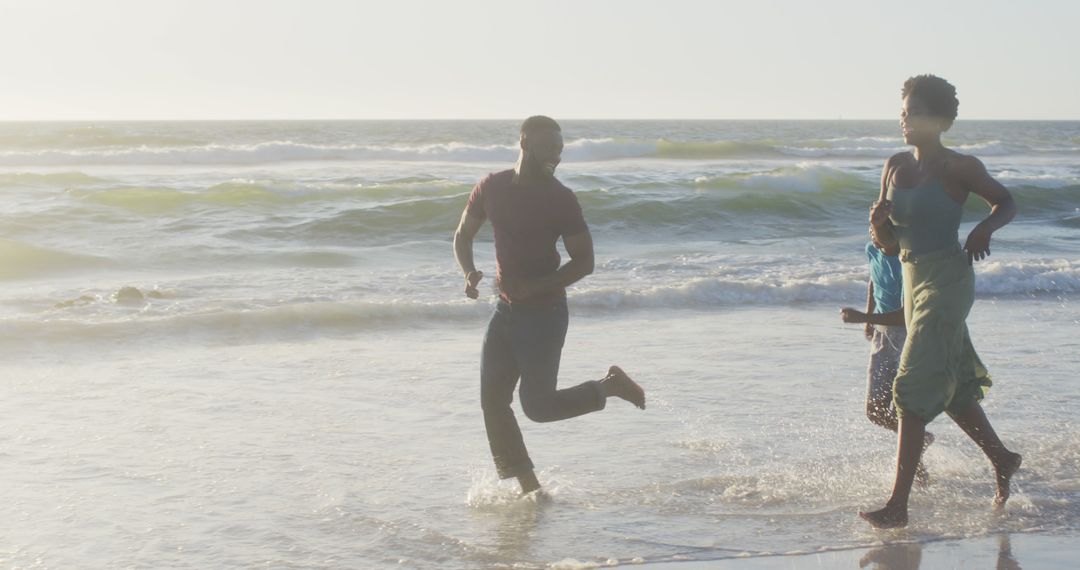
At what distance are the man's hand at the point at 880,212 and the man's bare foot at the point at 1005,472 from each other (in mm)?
1211

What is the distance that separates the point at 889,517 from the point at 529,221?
1806 mm

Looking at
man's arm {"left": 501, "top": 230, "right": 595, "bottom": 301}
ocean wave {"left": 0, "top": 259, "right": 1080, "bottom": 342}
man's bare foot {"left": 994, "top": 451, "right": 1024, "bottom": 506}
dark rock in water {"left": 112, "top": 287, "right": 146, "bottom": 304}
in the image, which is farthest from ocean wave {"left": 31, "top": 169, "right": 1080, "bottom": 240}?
man's bare foot {"left": 994, "top": 451, "right": 1024, "bottom": 506}

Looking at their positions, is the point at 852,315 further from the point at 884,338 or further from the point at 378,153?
the point at 378,153

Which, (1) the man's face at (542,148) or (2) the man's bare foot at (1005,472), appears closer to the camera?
(1) the man's face at (542,148)

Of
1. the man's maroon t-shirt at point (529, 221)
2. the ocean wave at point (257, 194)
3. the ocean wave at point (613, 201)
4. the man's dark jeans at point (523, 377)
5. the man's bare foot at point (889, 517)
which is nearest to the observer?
the man's bare foot at point (889, 517)

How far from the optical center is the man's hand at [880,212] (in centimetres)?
455

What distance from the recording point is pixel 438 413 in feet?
22.7

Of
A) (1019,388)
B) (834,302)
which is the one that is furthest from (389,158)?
(1019,388)

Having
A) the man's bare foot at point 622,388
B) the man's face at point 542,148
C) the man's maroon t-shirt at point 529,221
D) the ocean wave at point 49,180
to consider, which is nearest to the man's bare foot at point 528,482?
the man's bare foot at point 622,388

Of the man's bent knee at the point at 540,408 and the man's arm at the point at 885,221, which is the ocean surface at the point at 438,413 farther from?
the man's arm at the point at 885,221

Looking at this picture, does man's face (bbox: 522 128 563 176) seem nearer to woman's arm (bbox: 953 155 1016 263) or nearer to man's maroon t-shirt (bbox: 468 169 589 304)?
man's maroon t-shirt (bbox: 468 169 589 304)

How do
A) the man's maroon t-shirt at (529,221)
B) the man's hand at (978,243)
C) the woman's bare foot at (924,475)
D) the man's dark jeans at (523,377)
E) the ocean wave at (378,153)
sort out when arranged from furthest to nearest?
the ocean wave at (378,153), the woman's bare foot at (924,475), the man's dark jeans at (523,377), the man's maroon t-shirt at (529,221), the man's hand at (978,243)

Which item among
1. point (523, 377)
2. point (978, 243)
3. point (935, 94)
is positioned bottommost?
point (523, 377)

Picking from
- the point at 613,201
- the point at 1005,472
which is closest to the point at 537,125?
the point at 1005,472
